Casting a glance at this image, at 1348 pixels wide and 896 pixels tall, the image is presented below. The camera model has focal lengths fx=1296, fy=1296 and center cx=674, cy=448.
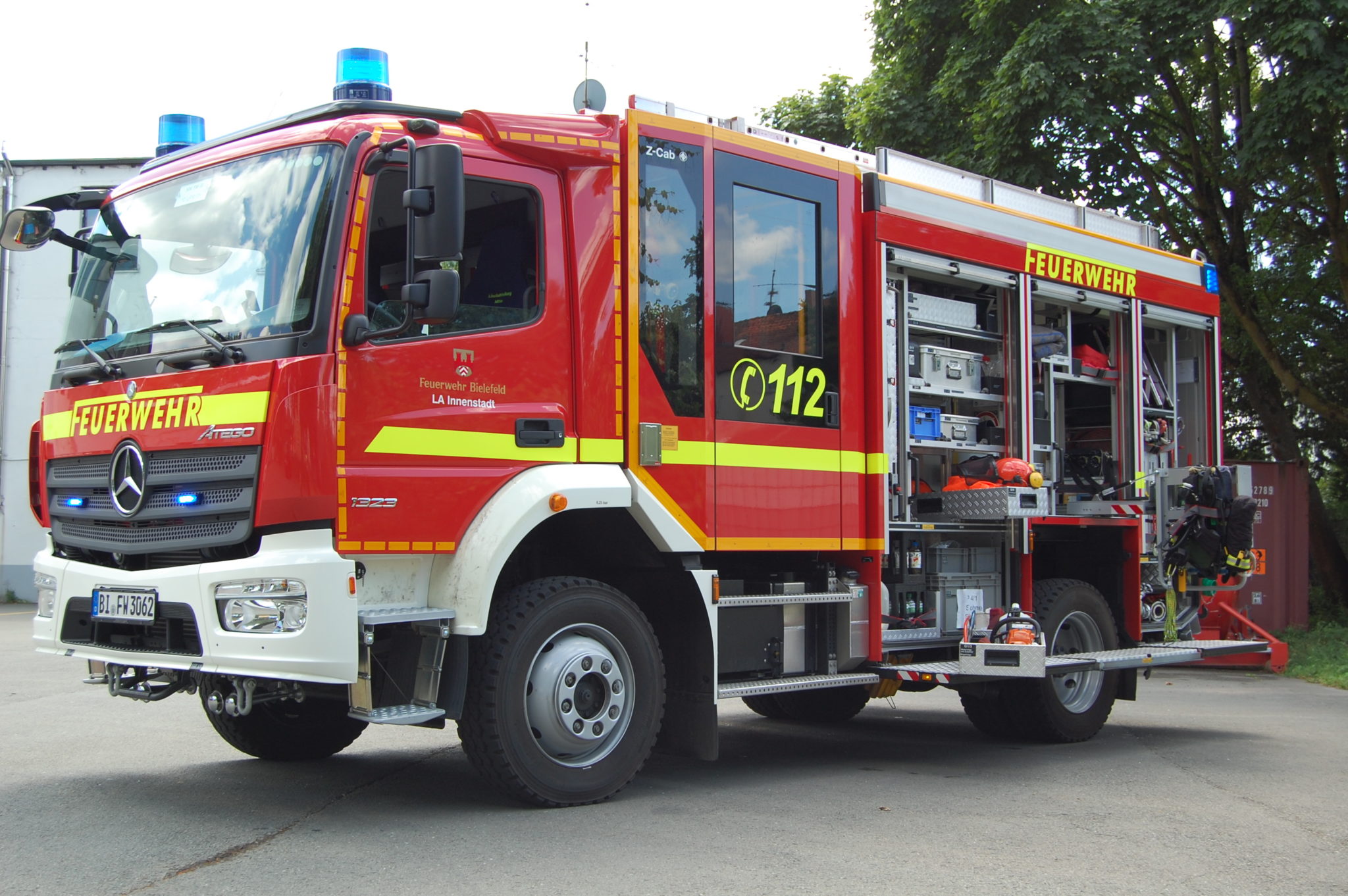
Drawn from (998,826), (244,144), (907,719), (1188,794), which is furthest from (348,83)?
(907,719)

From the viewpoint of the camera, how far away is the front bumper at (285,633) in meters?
5.17

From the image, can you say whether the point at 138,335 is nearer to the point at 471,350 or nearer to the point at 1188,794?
the point at 471,350

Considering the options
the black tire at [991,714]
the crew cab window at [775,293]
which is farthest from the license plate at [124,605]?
the black tire at [991,714]

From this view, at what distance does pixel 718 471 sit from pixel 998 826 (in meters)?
2.21

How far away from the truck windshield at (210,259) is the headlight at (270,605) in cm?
105

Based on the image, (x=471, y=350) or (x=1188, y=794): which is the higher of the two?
(x=471, y=350)

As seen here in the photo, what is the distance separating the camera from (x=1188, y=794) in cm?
701

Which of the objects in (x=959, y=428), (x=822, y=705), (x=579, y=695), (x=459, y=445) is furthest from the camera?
(x=822, y=705)

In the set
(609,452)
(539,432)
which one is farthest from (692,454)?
(539,432)

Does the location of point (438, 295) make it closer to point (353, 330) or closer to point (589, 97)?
point (353, 330)

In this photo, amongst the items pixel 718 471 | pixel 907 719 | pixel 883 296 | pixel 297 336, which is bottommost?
pixel 907 719

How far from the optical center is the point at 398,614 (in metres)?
5.51

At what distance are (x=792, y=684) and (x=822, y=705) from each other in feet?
9.62

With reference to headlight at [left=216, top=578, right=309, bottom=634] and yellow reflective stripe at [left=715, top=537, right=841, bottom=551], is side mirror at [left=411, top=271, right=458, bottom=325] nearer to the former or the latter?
headlight at [left=216, top=578, right=309, bottom=634]
